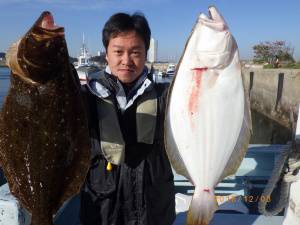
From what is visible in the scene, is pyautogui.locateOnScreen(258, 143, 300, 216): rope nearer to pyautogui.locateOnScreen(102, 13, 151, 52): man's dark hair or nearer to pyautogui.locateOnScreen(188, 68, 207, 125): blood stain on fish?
pyautogui.locateOnScreen(188, 68, 207, 125): blood stain on fish

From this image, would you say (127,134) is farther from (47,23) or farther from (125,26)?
(47,23)

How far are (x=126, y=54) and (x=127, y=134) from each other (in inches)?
24.9

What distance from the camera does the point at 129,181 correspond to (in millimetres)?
2801

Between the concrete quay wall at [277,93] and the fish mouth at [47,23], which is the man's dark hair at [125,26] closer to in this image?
the fish mouth at [47,23]

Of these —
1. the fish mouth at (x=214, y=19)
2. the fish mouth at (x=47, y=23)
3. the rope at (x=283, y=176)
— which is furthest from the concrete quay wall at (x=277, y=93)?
the fish mouth at (x=47, y=23)

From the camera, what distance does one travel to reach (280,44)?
119 ft

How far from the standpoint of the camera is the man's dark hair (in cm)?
Answer: 274

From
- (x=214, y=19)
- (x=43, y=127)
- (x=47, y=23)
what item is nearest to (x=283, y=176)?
(x=214, y=19)

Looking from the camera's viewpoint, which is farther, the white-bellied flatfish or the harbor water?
the harbor water

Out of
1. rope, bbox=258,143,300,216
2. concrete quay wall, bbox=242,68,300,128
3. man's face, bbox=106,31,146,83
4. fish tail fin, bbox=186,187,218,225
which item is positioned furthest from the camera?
concrete quay wall, bbox=242,68,300,128

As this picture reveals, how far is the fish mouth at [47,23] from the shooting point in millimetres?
A: 2011


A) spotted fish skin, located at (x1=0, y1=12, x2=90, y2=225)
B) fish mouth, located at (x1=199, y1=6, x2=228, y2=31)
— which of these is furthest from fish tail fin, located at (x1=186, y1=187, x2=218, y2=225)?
fish mouth, located at (x1=199, y1=6, x2=228, y2=31)

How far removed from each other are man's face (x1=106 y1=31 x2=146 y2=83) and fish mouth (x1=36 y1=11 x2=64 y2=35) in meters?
0.68

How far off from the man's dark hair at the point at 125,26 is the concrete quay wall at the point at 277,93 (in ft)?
62.1
